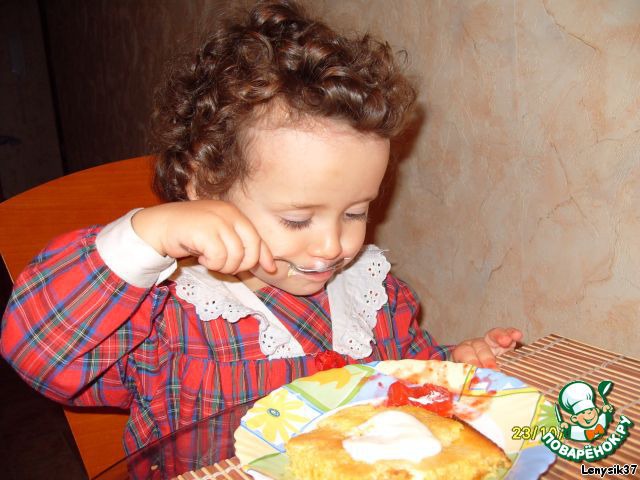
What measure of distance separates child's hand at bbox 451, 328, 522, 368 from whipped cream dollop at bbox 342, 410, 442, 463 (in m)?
0.27

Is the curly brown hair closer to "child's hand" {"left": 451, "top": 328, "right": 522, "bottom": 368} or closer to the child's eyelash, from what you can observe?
the child's eyelash

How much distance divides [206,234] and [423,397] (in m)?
0.27

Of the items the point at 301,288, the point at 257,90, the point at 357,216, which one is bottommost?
the point at 301,288

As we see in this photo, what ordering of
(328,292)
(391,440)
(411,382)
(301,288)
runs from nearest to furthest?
(391,440), (411,382), (301,288), (328,292)

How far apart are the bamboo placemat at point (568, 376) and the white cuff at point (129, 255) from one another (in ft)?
0.85

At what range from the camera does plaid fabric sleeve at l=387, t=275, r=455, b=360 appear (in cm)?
95

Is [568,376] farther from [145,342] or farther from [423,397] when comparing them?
[145,342]

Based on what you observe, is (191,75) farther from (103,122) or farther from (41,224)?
(103,122)

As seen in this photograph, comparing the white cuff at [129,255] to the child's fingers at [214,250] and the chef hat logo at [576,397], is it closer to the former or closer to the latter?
the child's fingers at [214,250]

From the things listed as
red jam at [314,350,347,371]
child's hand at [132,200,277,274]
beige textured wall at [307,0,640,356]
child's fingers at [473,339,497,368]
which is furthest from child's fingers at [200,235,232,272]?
beige textured wall at [307,0,640,356]

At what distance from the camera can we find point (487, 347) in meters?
0.78

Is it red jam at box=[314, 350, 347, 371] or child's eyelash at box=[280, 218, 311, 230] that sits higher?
child's eyelash at box=[280, 218, 311, 230]

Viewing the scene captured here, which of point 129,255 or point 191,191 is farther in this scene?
point 191,191

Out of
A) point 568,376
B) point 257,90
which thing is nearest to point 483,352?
point 568,376
